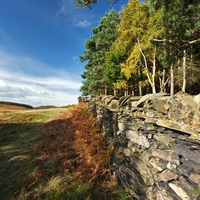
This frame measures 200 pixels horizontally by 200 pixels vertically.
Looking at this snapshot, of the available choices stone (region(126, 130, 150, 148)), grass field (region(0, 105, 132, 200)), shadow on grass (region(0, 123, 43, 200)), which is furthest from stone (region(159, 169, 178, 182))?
shadow on grass (region(0, 123, 43, 200))

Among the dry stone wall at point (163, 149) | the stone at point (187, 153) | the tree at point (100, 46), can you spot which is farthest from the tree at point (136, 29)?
the stone at point (187, 153)

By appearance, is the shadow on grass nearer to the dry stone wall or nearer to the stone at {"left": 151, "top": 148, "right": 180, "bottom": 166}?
the dry stone wall

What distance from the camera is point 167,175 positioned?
2852 mm

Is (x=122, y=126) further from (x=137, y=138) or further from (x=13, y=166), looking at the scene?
(x=13, y=166)

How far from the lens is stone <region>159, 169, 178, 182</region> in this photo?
2714 mm

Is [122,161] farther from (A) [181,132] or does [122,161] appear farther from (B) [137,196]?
(A) [181,132]

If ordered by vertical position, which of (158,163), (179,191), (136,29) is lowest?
(179,191)

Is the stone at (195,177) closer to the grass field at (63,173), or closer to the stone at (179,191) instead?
the stone at (179,191)

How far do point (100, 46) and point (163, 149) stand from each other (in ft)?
78.2

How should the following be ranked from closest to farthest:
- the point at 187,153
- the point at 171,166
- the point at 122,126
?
the point at 187,153, the point at 171,166, the point at 122,126

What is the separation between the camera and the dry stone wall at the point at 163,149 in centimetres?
241

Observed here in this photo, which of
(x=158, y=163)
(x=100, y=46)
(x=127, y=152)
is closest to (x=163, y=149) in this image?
(x=158, y=163)

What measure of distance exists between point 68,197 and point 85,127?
5.10m

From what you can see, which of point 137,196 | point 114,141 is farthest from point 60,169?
point 137,196
